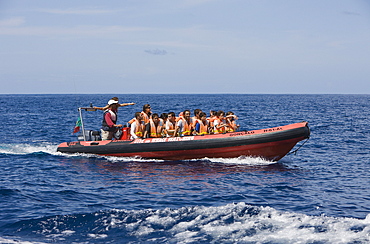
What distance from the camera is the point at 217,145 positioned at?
1380cm

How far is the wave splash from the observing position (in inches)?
281

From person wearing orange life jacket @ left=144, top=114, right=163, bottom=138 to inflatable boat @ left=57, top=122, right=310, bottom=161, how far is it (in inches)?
12.6

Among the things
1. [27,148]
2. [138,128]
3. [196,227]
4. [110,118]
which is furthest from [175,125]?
[196,227]

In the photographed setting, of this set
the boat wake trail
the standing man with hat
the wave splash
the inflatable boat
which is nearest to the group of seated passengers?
the inflatable boat

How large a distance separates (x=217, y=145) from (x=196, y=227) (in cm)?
630

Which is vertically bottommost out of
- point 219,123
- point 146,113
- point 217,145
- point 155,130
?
point 217,145

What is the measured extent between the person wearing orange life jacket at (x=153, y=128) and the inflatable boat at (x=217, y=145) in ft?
1.05

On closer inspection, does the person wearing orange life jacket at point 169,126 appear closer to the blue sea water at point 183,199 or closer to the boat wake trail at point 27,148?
the blue sea water at point 183,199

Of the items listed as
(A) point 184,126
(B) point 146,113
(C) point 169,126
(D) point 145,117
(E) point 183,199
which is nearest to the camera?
(E) point 183,199

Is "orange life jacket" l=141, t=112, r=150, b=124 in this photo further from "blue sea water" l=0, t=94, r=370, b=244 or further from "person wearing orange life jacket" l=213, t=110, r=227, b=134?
"person wearing orange life jacket" l=213, t=110, r=227, b=134

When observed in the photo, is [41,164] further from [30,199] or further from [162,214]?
[162,214]

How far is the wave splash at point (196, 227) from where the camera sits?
7.15m

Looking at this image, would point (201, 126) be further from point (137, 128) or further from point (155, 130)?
point (137, 128)

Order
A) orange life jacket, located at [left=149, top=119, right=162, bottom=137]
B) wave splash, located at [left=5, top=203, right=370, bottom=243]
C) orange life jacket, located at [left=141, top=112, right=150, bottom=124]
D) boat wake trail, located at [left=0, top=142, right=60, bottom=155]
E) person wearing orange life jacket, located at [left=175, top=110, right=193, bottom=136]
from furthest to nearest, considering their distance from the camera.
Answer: boat wake trail, located at [left=0, top=142, right=60, bottom=155] → orange life jacket, located at [left=141, top=112, right=150, bottom=124] → orange life jacket, located at [left=149, top=119, right=162, bottom=137] → person wearing orange life jacket, located at [left=175, top=110, right=193, bottom=136] → wave splash, located at [left=5, top=203, right=370, bottom=243]
